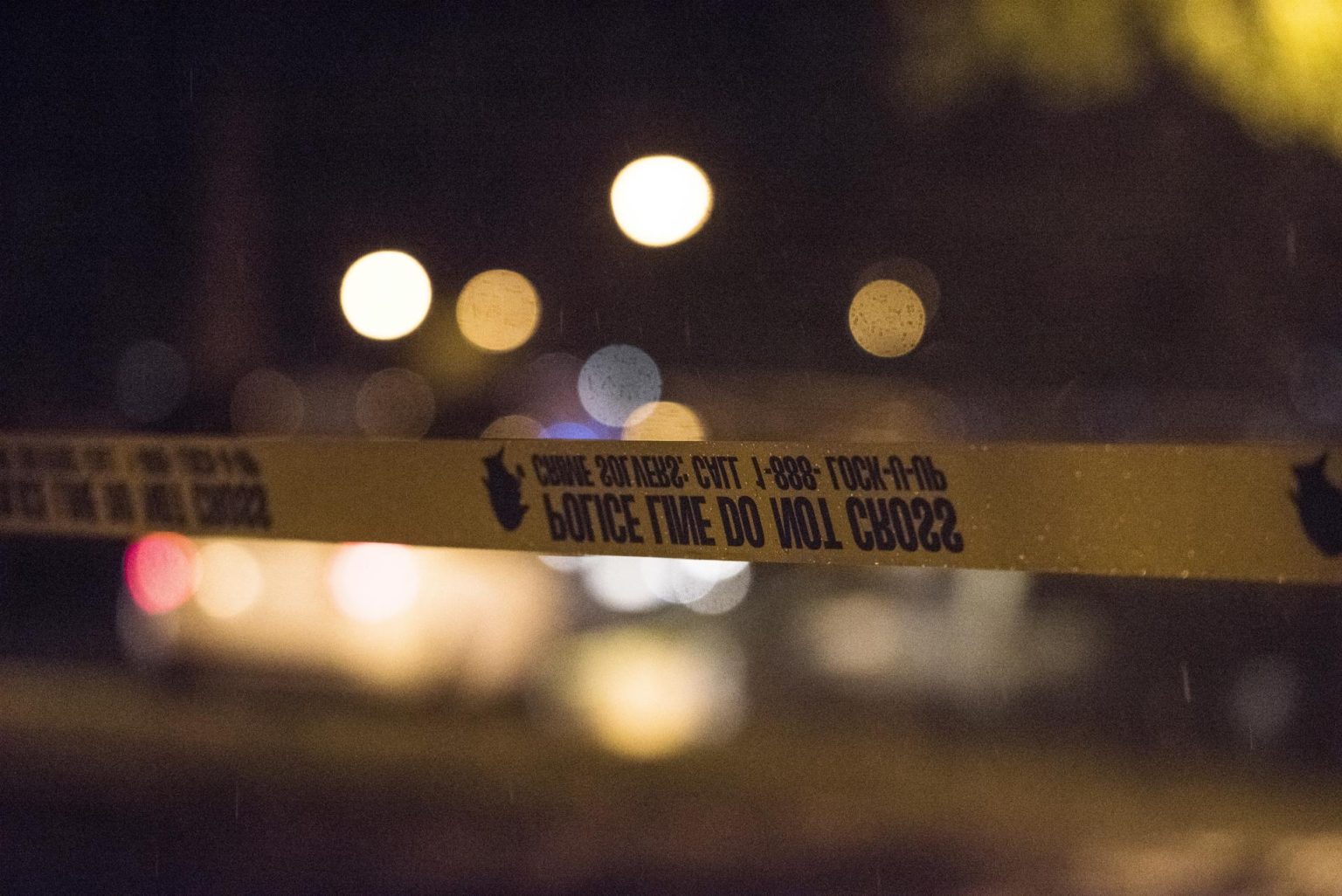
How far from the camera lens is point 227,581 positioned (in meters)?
11.2

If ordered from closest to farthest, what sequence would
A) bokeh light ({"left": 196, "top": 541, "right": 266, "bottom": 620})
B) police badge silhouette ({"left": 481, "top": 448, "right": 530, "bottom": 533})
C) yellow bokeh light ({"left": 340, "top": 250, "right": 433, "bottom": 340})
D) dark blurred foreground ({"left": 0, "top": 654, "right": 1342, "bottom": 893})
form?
police badge silhouette ({"left": 481, "top": 448, "right": 530, "bottom": 533}) → dark blurred foreground ({"left": 0, "top": 654, "right": 1342, "bottom": 893}) → bokeh light ({"left": 196, "top": 541, "right": 266, "bottom": 620}) → yellow bokeh light ({"left": 340, "top": 250, "right": 433, "bottom": 340})

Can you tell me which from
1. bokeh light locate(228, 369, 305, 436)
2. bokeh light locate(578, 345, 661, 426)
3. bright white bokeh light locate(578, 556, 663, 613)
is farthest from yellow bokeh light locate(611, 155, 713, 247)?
bokeh light locate(228, 369, 305, 436)

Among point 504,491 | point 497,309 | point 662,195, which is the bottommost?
point 504,491

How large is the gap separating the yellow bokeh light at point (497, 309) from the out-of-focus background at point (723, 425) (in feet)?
0.47

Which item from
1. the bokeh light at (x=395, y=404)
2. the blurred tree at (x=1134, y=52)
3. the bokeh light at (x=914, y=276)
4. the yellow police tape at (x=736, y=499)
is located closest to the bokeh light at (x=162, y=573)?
the bokeh light at (x=914, y=276)

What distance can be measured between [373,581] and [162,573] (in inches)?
65.2

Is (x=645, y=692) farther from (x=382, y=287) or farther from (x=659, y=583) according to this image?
(x=382, y=287)

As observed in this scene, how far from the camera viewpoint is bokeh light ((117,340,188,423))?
65.6 ft

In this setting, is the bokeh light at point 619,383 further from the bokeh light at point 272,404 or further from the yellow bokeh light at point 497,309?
the bokeh light at point 272,404

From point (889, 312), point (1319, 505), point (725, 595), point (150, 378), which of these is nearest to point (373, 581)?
point (725, 595)

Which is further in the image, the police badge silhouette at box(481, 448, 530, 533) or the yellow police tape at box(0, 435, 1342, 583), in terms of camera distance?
the police badge silhouette at box(481, 448, 530, 533)

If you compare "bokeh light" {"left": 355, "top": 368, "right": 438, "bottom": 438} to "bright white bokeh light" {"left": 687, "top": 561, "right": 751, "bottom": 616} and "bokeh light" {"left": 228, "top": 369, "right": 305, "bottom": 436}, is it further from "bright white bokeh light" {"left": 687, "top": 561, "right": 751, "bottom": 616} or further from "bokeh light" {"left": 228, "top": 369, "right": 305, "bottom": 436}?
"bright white bokeh light" {"left": 687, "top": 561, "right": 751, "bottom": 616}

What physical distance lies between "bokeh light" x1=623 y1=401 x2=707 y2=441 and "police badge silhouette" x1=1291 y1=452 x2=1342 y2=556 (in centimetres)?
1143

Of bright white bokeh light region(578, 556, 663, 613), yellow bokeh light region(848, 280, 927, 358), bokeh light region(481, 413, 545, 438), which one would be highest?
bokeh light region(481, 413, 545, 438)
